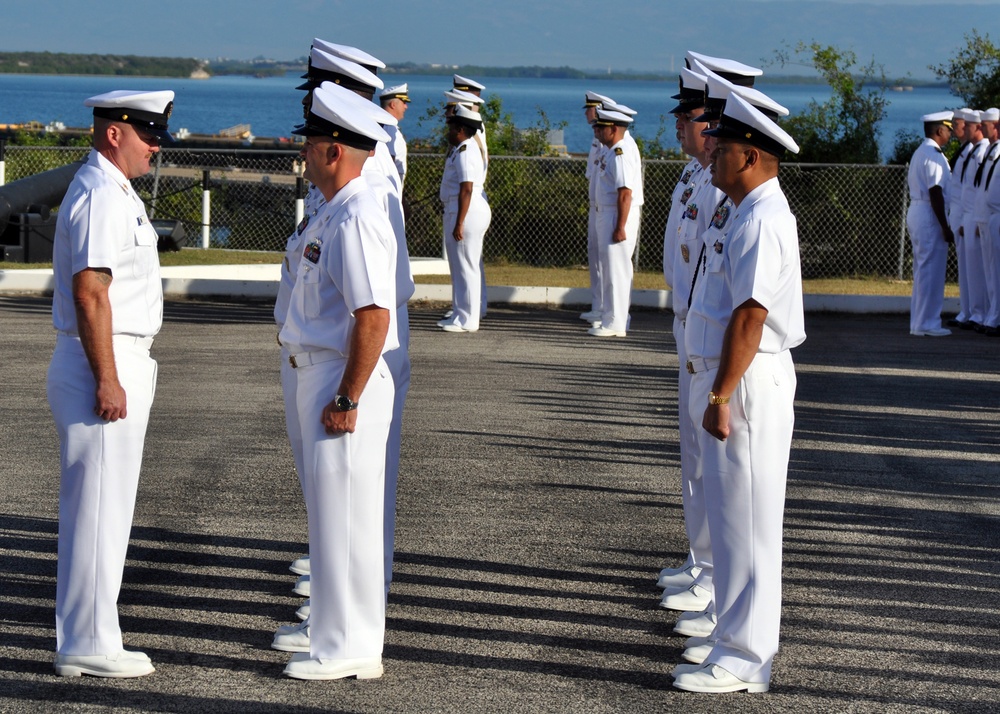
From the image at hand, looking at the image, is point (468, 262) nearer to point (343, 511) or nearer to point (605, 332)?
point (605, 332)

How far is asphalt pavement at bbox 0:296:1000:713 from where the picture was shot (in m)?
5.14

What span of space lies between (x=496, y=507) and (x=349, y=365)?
280 cm

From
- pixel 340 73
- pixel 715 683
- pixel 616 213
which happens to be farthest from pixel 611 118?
pixel 715 683

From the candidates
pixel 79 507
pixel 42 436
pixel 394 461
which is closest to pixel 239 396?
pixel 42 436

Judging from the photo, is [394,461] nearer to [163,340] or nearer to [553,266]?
[163,340]

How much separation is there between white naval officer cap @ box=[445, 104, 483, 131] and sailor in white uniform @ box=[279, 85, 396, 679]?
8491mm

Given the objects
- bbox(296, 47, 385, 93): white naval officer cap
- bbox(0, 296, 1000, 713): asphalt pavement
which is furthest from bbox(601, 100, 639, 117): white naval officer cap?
bbox(296, 47, 385, 93): white naval officer cap

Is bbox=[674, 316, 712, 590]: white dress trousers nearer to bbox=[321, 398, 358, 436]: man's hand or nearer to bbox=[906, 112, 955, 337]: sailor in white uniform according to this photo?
bbox=[321, 398, 358, 436]: man's hand

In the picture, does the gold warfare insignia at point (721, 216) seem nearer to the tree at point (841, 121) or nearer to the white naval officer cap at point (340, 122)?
the white naval officer cap at point (340, 122)

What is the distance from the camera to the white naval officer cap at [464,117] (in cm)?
1357

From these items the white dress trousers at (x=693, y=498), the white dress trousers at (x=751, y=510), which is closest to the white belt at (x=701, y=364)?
the white dress trousers at (x=751, y=510)

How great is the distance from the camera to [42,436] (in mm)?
9000

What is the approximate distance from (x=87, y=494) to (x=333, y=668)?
3.68 ft

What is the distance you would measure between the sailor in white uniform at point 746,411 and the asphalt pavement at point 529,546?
0.23 metres
